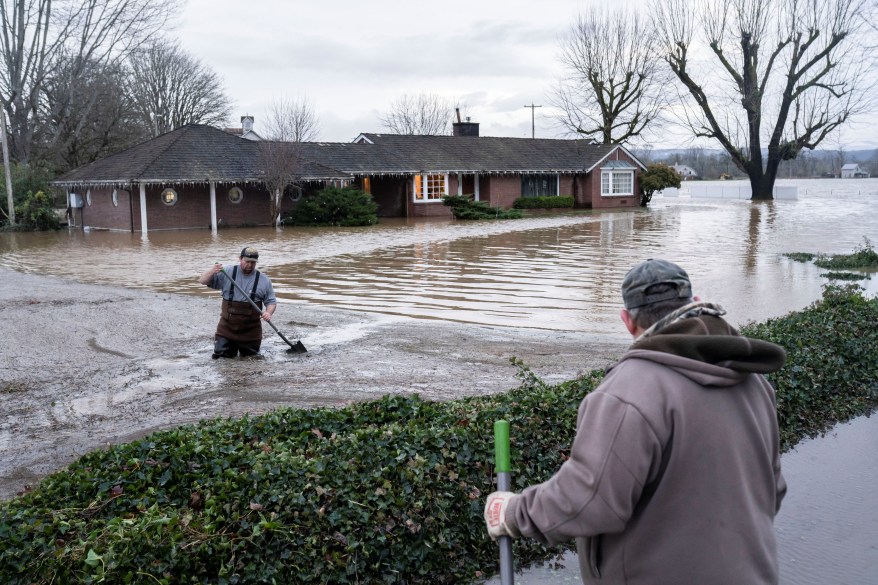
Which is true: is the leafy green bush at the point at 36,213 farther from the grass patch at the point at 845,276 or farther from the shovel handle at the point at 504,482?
the shovel handle at the point at 504,482

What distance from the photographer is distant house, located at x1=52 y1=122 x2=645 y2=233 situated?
122 ft

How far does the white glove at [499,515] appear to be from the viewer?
9.22ft

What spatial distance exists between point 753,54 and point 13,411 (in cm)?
5140

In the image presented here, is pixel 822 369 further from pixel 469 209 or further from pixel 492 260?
pixel 469 209

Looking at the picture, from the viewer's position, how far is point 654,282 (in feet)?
9.24

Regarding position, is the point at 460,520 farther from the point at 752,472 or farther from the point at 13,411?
the point at 13,411

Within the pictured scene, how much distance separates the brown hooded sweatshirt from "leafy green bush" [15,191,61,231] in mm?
41328

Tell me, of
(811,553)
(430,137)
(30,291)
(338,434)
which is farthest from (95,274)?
(430,137)

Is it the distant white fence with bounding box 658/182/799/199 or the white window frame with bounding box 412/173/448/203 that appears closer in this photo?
the white window frame with bounding box 412/173/448/203

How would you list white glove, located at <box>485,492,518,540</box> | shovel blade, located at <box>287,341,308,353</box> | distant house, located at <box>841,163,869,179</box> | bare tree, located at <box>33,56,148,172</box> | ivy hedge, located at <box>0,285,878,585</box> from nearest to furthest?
white glove, located at <box>485,492,518,540</box> < ivy hedge, located at <box>0,285,878,585</box> < shovel blade, located at <box>287,341,308,353</box> < bare tree, located at <box>33,56,148,172</box> < distant house, located at <box>841,163,869,179</box>

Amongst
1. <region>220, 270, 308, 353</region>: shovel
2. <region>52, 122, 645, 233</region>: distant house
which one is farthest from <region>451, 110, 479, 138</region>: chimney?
<region>220, 270, 308, 353</region>: shovel

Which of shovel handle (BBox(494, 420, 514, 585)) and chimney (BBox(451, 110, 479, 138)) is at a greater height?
chimney (BBox(451, 110, 479, 138))

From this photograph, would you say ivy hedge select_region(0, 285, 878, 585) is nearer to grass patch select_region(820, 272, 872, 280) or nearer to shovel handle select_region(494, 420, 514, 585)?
shovel handle select_region(494, 420, 514, 585)

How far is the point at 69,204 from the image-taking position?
41.8 metres
